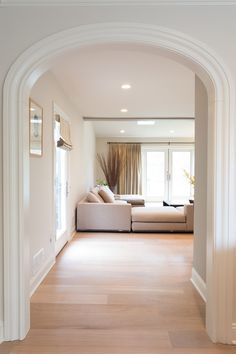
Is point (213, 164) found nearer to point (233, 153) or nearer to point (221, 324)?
point (233, 153)

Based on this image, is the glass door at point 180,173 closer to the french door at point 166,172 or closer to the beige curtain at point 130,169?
the french door at point 166,172

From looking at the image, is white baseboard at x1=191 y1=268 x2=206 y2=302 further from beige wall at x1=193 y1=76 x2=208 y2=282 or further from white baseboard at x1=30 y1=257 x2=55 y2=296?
white baseboard at x1=30 y1=257 x2=55 y2=296

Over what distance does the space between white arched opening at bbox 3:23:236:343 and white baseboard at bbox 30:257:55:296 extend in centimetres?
84

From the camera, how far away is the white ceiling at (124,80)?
3008mm

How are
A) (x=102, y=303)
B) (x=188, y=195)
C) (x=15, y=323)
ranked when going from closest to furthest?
(x=15, y=323) → (x=102, y=303) → (x=188, y=195)

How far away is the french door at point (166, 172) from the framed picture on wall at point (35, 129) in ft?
24.2

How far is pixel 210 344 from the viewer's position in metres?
2.04

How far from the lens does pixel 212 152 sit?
206cm

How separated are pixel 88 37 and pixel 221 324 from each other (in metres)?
2.23

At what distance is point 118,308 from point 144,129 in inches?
284

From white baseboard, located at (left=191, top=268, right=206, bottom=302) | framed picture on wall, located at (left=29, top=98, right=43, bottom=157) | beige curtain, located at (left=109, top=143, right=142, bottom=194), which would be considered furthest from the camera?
beige curtain, located at (left=109, top=143, right=142, bottom=194)

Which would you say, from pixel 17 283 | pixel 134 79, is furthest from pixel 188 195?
pixel 17 283

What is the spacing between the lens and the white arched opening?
2.00 m

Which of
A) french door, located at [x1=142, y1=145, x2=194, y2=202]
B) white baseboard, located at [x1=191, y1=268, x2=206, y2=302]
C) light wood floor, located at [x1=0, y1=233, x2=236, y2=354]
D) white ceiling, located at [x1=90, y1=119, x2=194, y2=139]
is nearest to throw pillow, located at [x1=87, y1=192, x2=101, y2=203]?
light wood floor, located at [x1=0, y1=233, x2=236, y2=354]
